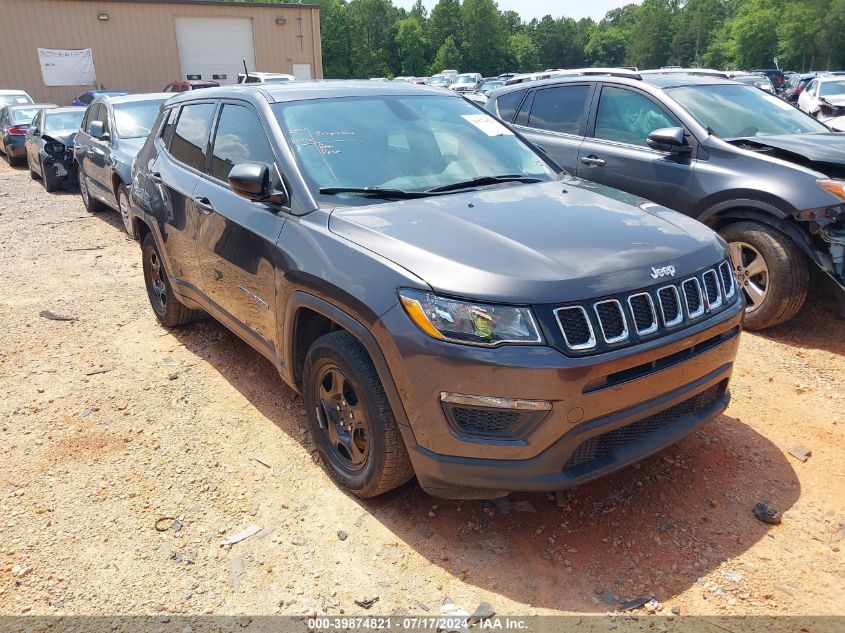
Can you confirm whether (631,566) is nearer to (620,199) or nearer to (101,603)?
(620,199)

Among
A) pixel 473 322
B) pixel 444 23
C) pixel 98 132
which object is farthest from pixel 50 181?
pixel 444 23

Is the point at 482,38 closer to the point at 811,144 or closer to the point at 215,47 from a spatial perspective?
the point at 215,47

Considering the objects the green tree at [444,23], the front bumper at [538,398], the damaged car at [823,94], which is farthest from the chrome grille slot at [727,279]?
the green tree at [444,23]

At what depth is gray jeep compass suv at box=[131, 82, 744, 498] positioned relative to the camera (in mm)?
2447

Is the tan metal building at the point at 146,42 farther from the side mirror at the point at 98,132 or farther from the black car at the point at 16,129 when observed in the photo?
the side mirror at the point at 98,132

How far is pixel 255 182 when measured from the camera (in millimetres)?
3180

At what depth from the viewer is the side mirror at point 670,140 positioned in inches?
202

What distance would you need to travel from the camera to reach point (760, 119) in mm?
5676

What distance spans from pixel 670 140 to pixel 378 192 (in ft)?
9.67

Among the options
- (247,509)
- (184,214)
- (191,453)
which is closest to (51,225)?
(184,214)

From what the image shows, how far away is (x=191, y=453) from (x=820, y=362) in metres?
4.06

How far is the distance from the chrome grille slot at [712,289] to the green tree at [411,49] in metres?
81.3

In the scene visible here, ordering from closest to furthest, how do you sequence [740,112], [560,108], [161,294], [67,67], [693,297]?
1. [693,297]
2. [161,294]
3. [740,112]
4. [560,108]
5. [67,67]

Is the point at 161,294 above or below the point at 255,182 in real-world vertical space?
below
